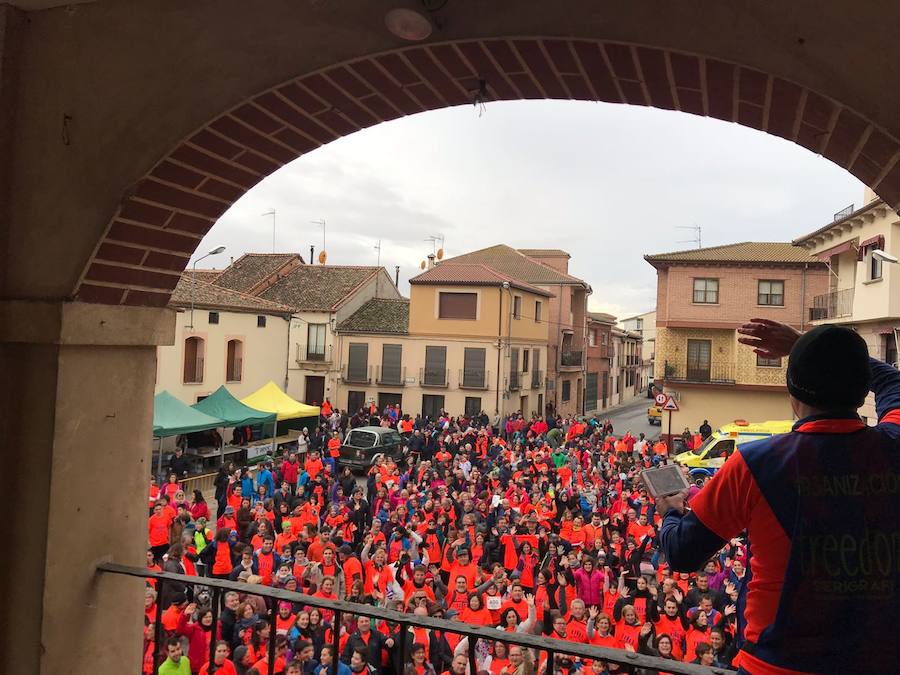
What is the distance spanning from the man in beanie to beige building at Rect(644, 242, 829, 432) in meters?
25.9

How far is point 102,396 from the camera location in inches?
103

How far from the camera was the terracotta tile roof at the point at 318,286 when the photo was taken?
30141 millimetres

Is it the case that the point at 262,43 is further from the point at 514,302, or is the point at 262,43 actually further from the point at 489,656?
the point at 514,302

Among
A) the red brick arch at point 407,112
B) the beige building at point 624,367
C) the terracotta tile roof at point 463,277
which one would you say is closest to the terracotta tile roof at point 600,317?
the beige building at point 624,367

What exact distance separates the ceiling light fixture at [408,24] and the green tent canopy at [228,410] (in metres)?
15.1

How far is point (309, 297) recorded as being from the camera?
3062 centimetres

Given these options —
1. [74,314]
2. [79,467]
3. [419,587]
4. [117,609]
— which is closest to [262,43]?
[74,314]

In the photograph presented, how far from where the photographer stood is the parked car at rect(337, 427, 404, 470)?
58.0 feet

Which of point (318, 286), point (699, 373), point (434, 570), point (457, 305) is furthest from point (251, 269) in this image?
point (434, 570)

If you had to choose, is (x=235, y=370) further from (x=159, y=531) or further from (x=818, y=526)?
(x=818, y=526)

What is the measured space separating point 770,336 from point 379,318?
94.6 ft

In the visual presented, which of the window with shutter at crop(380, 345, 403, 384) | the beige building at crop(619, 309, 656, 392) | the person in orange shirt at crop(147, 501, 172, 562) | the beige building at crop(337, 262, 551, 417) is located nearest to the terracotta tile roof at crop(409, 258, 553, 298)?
the beige building at crop(337, 262, 551, 417)

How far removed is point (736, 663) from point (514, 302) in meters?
28.4

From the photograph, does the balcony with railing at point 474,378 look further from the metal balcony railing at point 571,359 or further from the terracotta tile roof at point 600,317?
the terracotta tile roof at point 600,317
